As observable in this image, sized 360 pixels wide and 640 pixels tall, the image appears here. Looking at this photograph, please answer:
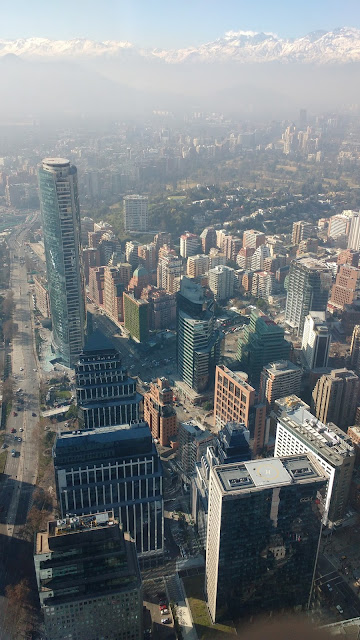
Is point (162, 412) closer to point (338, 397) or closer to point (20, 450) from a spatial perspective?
point (20, 450)

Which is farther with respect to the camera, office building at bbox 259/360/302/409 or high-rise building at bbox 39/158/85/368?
high-rise building at bbox 39/158/85/368

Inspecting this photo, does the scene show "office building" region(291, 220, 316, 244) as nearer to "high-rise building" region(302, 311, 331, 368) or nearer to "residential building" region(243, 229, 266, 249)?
"residential building" region(243, 229, 266, 249)

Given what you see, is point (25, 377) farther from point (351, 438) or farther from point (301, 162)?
point (301, 162)

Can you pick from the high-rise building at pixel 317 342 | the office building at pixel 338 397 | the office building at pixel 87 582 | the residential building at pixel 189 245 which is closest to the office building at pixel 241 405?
the office building at pixel 338 397

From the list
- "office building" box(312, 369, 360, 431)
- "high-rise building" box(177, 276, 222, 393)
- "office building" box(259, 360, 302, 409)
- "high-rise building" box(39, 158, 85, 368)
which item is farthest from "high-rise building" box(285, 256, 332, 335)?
"high-rise building" box(39, 158, 85, 368)

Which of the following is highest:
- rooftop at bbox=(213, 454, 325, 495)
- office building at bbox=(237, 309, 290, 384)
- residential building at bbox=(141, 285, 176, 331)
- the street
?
rooftop at bbox=(213, 454, 325, 495)

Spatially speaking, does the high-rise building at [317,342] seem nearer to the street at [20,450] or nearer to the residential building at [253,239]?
the street at [20,450]
